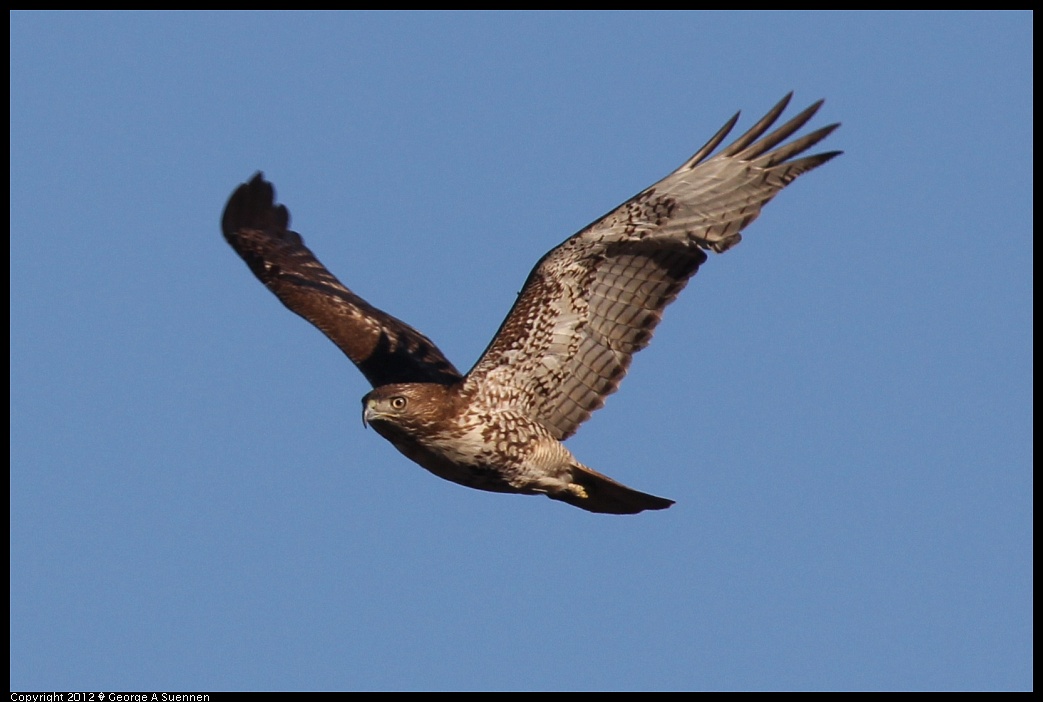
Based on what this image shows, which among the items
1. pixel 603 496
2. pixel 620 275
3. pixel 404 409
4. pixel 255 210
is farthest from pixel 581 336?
pixel 255 210

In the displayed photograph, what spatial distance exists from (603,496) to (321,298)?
308cm

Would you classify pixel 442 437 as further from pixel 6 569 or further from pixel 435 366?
pixel 6 569

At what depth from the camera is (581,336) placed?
10766 millimetres

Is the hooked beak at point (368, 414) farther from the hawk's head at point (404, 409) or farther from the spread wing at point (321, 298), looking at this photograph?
the spread wing at point (321, 298)

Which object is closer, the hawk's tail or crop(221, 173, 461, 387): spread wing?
the hawk's tail

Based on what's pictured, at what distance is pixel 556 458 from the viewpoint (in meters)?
10.8

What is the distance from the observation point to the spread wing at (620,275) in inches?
404

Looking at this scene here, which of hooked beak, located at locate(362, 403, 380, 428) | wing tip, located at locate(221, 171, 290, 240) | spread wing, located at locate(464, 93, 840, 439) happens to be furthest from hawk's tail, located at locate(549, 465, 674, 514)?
wing tip, located at locate(221, 171, 290, 240)

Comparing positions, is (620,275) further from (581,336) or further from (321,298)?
(321,298)

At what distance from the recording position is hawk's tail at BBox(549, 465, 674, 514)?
35.4 ft

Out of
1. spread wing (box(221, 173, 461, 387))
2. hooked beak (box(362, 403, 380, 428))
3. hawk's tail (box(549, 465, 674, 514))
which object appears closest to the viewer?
hooked beak (box(362, 403, 380, 428))

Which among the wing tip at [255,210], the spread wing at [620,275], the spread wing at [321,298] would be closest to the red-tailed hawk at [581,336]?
the spread wing at [620,275]

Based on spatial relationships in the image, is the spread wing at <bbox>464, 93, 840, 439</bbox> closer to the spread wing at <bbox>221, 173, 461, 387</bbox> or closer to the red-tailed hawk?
the red-tailed hawk
